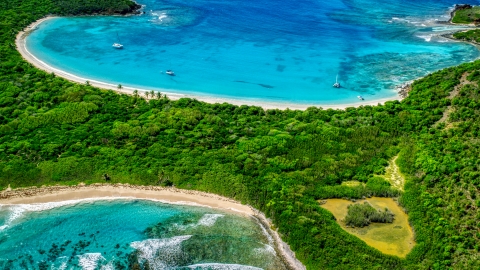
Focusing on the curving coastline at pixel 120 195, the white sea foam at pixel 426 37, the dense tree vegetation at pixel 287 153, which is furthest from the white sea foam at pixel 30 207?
the white sea foam at pixel 426 37

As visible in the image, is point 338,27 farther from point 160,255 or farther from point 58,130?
point 160,255

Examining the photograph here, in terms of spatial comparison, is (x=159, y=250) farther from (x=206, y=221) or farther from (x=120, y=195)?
(x=120, y=195)

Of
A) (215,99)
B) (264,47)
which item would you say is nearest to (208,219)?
(215,99)

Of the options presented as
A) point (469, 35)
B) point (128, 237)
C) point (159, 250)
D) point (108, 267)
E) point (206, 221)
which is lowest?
point (108, 267)

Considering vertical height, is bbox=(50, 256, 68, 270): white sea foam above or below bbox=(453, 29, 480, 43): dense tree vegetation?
below

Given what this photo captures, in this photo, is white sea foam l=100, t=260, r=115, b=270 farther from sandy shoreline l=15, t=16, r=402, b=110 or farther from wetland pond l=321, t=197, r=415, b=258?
sandy shoreline l=15, t=16, r=402, b=110

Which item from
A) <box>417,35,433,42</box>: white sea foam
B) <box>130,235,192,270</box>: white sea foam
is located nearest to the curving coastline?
<box>130,235,192,270</box>: white sea foam

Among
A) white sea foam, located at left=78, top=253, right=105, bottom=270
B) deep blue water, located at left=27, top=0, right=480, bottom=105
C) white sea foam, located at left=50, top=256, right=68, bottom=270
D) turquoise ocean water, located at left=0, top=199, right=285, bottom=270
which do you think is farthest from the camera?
deep blue water, located at left=27, top=0, right=480, bottom=105

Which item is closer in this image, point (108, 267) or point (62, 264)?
point (108, 267)
